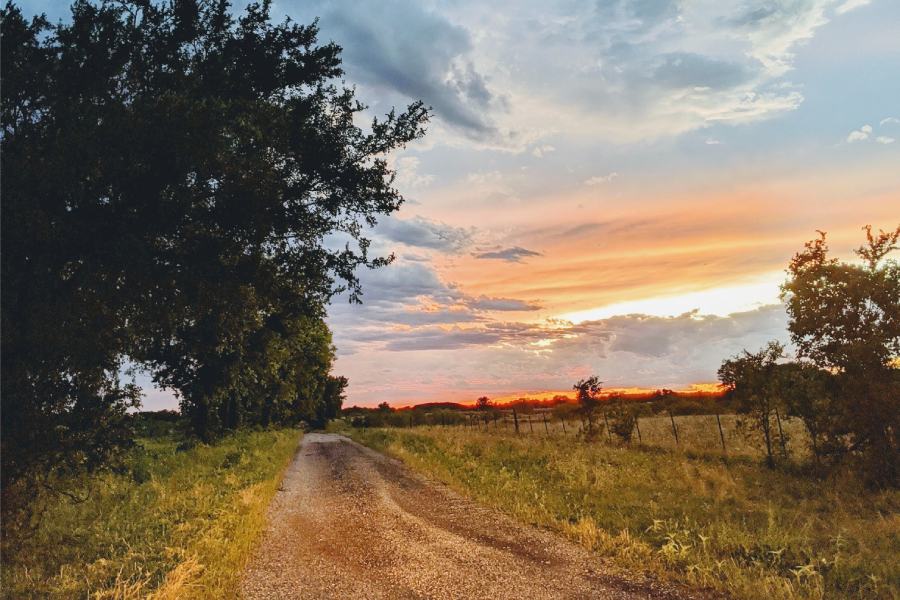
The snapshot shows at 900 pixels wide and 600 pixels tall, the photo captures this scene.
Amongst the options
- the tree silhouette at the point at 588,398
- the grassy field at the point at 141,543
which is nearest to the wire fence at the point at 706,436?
the tree silhouette at the point at 588,398

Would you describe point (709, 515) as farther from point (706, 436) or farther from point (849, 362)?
point (706, 436)

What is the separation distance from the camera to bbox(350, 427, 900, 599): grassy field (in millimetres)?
8258

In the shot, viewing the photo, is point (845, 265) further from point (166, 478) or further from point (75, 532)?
point (166, 478)

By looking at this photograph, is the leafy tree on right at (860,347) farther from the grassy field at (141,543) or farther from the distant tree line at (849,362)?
the grassy field at (141,543)

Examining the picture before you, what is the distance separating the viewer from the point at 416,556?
9.83 meters

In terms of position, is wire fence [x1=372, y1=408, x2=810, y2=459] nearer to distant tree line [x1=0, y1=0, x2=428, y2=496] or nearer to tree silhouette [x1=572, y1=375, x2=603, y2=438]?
tree silhouette [x1=572, y1=375, x2=603, y2=438]

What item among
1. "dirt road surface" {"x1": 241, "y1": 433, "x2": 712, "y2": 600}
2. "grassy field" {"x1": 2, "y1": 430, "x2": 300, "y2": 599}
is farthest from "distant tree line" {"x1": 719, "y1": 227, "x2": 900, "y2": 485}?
"grassy field" {"x1": 2, "y1": 430, "x2": 300, "y2": 599}

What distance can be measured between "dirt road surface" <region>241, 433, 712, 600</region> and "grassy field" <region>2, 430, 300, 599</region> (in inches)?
25.0

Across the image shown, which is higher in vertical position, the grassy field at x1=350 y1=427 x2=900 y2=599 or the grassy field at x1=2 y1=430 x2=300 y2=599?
the grassy field at x1=2 y1=430 x2=300 y2=599

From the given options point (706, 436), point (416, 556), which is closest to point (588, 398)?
point (706, 436)

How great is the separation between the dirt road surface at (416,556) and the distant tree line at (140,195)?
15.2ft

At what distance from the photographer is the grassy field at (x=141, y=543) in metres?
7.50

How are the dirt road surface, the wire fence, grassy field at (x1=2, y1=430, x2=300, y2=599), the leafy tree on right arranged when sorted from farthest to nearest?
1. the wire fence
2. the leafy tree on right
3. the dirt road surface
4. grassy field at (x1=2, y1=430, x2=300, y2=599)

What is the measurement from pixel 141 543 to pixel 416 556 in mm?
4851
